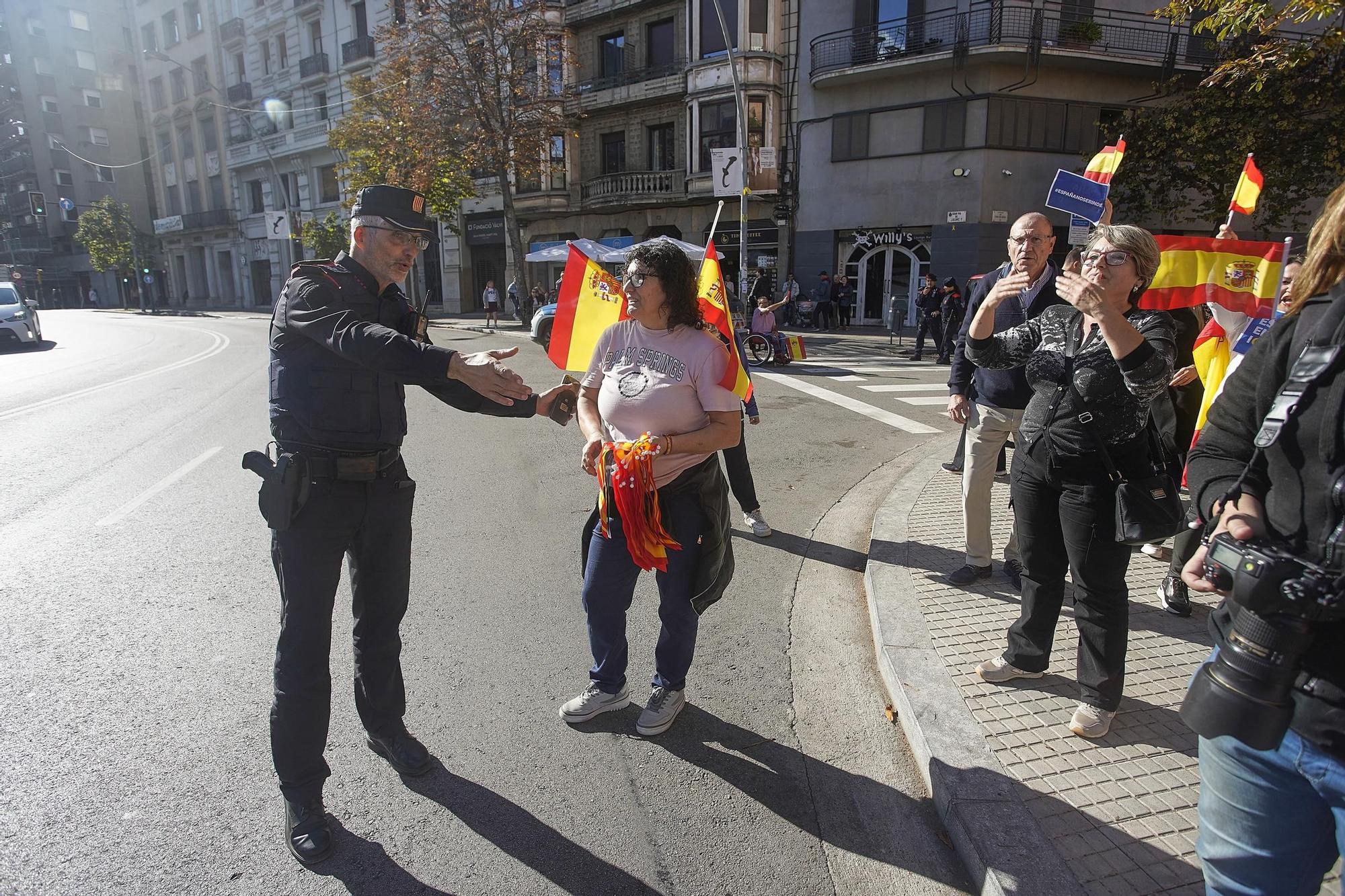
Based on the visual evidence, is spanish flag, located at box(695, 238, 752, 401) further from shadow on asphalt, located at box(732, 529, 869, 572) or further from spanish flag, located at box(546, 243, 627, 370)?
shadow on asphalt, located at box(732, 529, 869, 572)

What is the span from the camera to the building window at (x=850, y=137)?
23.9 metres

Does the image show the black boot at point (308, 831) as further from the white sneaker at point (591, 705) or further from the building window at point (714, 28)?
the building window at point (714, 28)

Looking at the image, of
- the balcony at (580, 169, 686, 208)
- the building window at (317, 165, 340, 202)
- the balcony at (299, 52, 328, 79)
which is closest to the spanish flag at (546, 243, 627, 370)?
the balcony at (580, 169, 686, 208)

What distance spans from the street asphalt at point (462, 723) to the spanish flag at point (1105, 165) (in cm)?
276

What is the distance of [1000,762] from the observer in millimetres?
2684

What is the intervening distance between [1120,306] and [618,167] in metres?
30.0

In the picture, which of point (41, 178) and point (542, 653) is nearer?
point (542, 653)

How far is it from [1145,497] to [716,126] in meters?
26.4

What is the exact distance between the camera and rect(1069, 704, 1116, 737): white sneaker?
9.23 feet

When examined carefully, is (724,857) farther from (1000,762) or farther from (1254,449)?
(1254,449)

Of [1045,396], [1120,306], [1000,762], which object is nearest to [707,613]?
[1000,762]

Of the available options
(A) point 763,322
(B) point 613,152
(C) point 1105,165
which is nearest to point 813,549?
(C) point 1105,165

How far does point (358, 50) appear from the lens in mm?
38344

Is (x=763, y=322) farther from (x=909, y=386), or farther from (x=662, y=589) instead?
(x=662, y=589)
